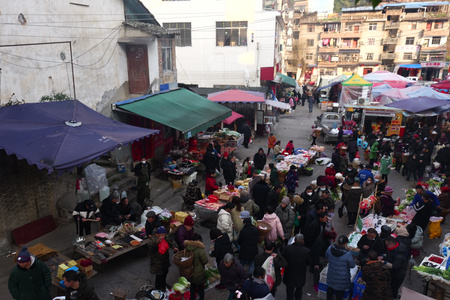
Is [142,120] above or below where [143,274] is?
above

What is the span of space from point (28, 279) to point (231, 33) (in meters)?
26.9

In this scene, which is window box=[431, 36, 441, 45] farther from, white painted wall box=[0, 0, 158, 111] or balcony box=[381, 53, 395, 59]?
white painted wall box=[0, 0, 158, 111]

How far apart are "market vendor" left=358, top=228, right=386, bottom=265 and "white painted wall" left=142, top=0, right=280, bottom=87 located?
24.2 meters

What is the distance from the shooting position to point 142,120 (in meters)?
14.2

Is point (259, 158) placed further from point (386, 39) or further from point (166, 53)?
point (386, 39)

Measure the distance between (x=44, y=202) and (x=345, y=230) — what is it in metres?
9.02

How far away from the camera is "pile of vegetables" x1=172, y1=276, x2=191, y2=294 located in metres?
6.91

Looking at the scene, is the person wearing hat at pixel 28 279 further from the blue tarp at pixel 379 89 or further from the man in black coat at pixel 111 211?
the blue tarp at pixel 379 89

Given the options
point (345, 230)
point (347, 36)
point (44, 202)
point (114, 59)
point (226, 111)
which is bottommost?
point (345, 230)

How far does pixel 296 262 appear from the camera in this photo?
6.35 meters

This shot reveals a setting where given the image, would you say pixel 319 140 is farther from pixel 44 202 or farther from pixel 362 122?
pixel 44 202

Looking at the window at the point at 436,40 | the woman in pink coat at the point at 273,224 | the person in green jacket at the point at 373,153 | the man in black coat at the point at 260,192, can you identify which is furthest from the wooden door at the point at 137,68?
the window at the point at 436,40

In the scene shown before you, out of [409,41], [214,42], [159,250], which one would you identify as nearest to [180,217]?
[159,250]

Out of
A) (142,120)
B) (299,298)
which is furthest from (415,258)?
(142,120)
